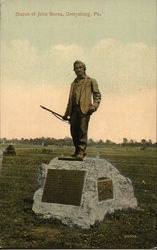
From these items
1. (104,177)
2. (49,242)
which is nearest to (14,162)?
(104,177)

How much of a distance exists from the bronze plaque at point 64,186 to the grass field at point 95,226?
402 mm

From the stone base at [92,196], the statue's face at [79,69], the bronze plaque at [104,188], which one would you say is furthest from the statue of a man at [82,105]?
the bronze plaque at [104,188]

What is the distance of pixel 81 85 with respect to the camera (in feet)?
20.5

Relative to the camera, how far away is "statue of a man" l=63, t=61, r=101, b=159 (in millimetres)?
6117

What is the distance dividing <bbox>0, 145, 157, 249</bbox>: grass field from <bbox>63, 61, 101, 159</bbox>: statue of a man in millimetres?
1381

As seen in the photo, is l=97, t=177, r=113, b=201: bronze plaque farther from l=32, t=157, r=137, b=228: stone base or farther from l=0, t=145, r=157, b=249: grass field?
l=0, t=145, r=157, b=249: grass field

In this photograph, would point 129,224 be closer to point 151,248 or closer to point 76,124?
point 151,248

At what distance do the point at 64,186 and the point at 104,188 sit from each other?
0.75 m

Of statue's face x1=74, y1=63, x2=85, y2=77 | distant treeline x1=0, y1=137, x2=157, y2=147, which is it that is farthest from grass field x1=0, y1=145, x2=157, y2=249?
statue's face x1=74, y1=63, x2=85, y2=77

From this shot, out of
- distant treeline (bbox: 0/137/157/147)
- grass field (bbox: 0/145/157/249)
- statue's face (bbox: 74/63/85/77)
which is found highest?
statue's face (bbox: 74/63/85/77)

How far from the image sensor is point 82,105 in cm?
612

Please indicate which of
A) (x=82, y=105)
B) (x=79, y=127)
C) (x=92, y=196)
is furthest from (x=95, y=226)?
(x=82, y=105)

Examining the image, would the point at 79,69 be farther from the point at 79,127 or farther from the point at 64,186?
the point at 64,186

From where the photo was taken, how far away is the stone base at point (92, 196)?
5.54 meters
